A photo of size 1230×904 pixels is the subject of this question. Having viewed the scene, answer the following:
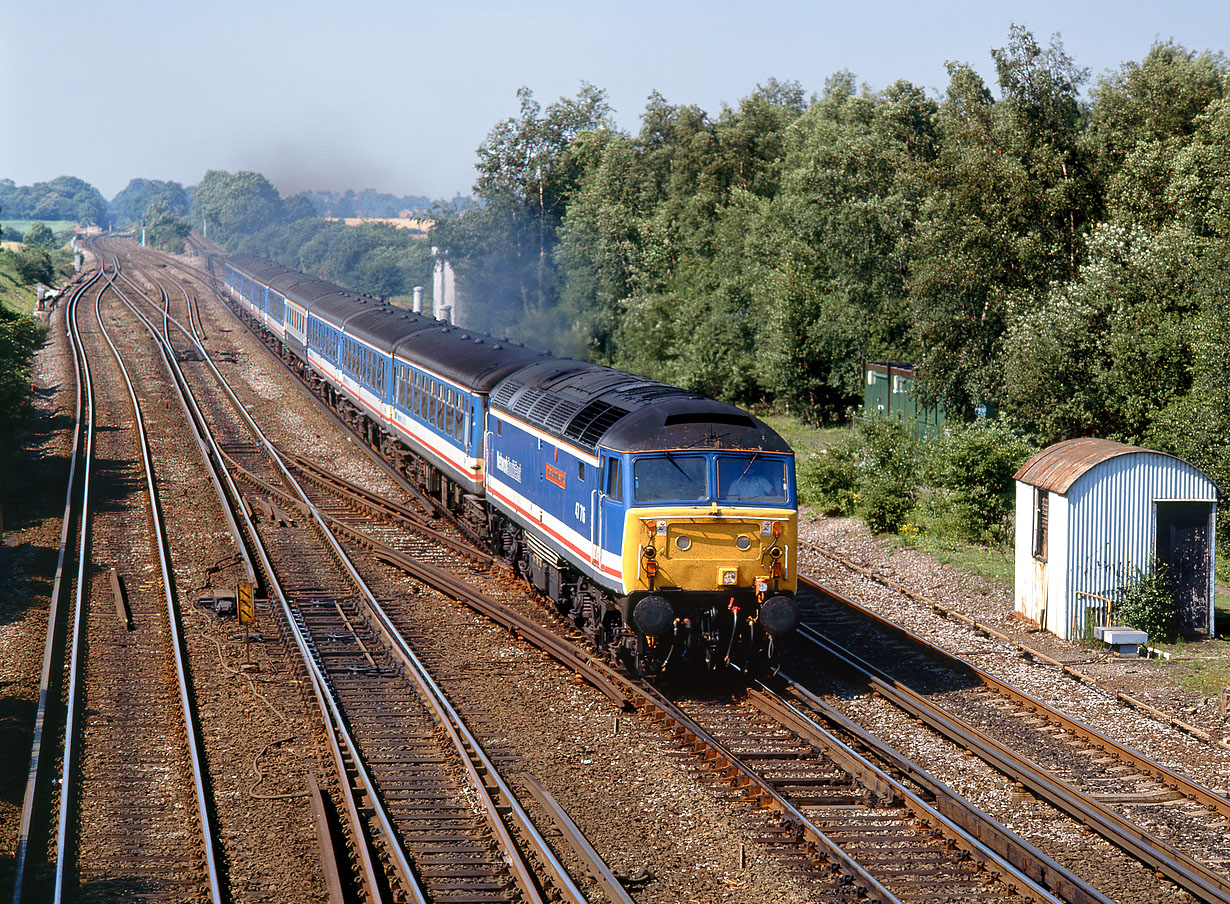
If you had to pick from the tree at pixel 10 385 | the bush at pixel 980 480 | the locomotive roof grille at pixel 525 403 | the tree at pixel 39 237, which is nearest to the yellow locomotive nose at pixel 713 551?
the locomotive roof grille at pixel 525 403

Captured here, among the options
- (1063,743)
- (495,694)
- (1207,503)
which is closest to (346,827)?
(495,694)

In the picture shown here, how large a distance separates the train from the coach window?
3cm

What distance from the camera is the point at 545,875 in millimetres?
10141

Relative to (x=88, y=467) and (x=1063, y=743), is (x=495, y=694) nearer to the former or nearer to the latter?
(x=1063, y=743)

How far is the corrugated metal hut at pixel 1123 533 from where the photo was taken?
1756 cm

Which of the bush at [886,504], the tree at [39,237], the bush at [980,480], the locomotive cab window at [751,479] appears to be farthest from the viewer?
the tree at [39,237]

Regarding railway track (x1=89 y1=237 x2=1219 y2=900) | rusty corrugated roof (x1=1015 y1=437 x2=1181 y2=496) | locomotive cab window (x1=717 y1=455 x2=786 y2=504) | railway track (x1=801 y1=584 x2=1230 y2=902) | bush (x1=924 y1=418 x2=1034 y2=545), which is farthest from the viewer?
bush (x1=924 y1=418 x2=1034 y2=545)

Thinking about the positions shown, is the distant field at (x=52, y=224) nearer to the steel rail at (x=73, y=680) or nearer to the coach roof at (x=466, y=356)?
the steel rail at (x=73, y=680)

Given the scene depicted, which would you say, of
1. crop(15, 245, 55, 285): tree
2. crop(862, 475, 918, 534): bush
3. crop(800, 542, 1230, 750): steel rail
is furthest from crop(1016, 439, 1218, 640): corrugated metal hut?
crop(15, 245, 55, 285): tree

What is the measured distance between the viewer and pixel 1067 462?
18.2 m

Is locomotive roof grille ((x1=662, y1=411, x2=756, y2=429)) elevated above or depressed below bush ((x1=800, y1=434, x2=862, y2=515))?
above

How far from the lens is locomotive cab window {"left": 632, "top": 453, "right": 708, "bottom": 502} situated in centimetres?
1426

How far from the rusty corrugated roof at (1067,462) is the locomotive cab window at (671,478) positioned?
6359 mm

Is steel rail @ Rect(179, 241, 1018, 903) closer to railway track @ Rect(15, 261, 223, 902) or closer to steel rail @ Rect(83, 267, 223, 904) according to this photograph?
steel rail @ Rect(83, 267, 223, 904)
